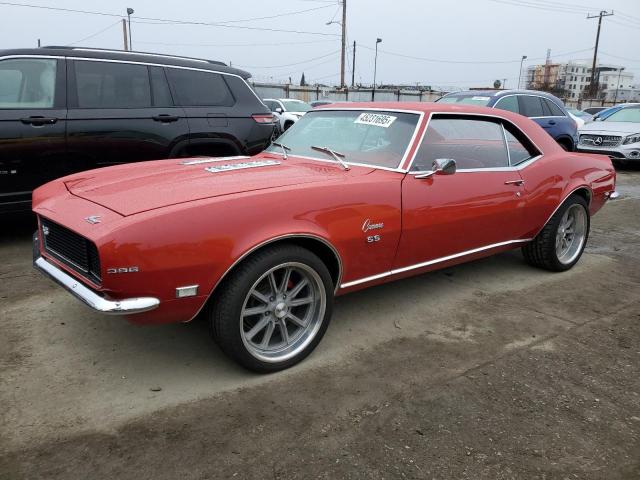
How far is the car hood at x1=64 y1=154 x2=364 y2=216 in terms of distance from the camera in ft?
8.52

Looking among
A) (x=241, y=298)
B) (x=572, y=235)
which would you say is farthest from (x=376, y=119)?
(x=572, y=235)

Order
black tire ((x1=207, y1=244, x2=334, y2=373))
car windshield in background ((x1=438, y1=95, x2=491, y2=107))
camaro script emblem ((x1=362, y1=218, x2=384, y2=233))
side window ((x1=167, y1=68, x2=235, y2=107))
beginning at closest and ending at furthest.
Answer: black tire ((x1=207, y1=244, x2=334, y2=373))
camaro script emblem ((x1=362, y1=218, x2=384, y2=233))
side window ((x1=167, y1=68, x2=235, y2=107))
car windshield in background ((x1=438, y1=95, x2=491, y2=107))

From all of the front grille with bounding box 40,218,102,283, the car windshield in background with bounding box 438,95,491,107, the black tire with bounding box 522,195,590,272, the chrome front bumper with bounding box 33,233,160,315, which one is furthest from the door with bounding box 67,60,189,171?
the car windshield in background with bounding box 438,95,491,107

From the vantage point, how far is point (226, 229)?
2469mm

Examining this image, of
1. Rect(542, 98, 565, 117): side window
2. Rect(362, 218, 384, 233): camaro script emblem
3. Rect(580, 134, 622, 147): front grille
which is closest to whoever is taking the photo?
Rect(362, 218, 384, 233): camaro script emblem

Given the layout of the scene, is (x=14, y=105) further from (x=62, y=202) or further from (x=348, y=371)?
(x=348, y=371)

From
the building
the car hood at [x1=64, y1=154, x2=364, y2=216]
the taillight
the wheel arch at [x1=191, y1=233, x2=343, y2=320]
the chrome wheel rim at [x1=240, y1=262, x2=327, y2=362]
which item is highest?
the building

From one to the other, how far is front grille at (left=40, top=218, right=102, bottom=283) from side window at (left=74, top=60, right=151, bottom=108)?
2.34m

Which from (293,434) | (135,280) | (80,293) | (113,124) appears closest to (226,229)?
(135,280)

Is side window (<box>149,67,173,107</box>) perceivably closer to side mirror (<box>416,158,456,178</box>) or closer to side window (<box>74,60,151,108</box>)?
side window (<box>74,60,151,108</box>)

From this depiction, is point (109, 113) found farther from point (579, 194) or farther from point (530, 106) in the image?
point (530, 106)

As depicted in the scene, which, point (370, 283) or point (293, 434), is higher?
point (370, 283)

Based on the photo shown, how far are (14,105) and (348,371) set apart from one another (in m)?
3.81

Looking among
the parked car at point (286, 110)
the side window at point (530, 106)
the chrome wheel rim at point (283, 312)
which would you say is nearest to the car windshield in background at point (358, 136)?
the chrome wheel rim at point (283, 312)
